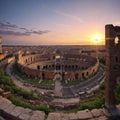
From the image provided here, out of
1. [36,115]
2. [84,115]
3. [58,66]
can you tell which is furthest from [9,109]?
[58,66]

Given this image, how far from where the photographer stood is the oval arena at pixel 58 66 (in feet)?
113

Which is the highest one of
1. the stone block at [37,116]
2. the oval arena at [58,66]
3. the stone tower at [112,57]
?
the stone tower at [112,57]

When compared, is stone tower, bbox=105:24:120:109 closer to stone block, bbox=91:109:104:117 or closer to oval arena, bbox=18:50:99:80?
stone block, bbox=91:109:104:117

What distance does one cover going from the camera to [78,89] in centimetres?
2748

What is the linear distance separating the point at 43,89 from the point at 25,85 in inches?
155

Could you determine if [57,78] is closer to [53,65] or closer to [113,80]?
[53,65]

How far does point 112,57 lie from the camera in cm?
780

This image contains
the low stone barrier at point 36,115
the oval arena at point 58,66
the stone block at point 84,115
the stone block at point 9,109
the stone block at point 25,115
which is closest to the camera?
the stone block at point 25,115

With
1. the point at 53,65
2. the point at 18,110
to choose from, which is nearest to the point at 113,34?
the point at 18,110

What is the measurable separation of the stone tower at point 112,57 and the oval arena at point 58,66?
2557cm

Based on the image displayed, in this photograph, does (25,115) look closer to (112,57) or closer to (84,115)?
(84,115)

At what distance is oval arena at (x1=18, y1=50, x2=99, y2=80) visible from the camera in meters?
34.5

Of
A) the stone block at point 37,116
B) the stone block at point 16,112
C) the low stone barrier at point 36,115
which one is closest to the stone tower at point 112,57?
the low stone barrier at point 36,115

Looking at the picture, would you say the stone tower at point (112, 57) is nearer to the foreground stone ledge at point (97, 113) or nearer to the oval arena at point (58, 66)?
the foreground stone ledge at point (97, 113)
